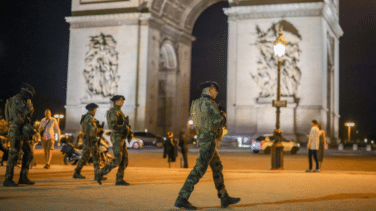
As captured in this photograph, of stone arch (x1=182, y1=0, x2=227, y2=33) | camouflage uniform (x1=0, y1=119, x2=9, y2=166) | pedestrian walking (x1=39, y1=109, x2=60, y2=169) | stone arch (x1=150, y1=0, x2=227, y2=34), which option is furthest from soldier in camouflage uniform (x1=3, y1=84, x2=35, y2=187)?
stone arch (x1=182, y1=0, x2=227, y2=33)

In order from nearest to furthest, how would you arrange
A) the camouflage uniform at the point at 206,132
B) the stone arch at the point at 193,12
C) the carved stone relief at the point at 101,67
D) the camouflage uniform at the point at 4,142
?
1. the camouflage uniform at the point at 206,132
2. the camouflage uniform at the point at 4,142
3. the carved stone relief at the point at 101,67
4. the stone arch at the point at 193,12

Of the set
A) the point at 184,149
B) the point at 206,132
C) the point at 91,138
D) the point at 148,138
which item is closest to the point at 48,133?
the point at 184,149

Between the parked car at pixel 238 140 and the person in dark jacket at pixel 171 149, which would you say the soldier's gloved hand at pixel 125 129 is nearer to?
the person in dark jacket at pixel 171 149

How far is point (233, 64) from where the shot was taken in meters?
32.4

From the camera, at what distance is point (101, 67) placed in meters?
Answer: 35.0

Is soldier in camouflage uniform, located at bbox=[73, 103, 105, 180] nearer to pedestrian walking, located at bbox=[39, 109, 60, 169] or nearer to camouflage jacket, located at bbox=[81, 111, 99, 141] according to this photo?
camouflage jacket, located at bbox=[81, 111, 99, 141]

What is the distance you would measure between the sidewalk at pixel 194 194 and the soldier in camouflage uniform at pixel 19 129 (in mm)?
392

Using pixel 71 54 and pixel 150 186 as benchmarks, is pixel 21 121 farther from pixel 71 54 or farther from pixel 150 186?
pixel 71 54

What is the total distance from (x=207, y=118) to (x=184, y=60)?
33.8 metres

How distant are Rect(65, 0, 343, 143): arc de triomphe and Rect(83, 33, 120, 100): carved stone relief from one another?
0.07 metres

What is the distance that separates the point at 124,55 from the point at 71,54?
398 centimetres

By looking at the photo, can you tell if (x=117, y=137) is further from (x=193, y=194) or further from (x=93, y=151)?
(x=193, y=194)

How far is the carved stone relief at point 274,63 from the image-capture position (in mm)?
31094

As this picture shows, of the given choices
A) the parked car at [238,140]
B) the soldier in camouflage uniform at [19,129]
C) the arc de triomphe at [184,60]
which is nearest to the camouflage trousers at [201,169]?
the soldier in camouflage uniform at [19,129]
